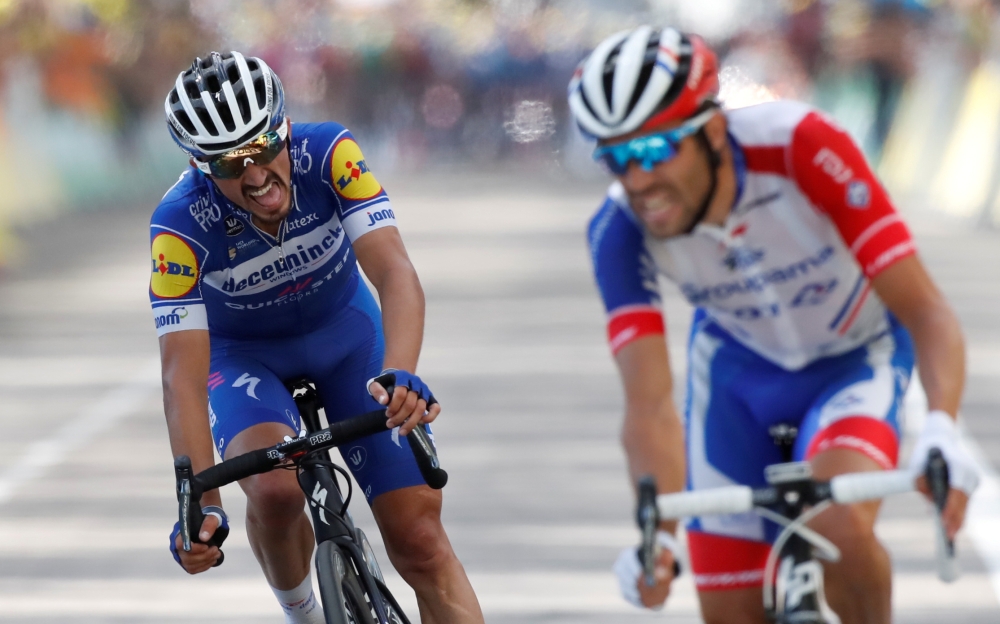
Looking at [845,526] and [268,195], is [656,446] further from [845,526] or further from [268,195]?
[268,195]

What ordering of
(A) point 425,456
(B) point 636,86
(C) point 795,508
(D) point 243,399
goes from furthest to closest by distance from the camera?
1. (D) point 243,399
2. (A) point 425,456
3. (B) point 636,86
4. (C) point 795,508

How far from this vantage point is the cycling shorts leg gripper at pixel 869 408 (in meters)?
4.30


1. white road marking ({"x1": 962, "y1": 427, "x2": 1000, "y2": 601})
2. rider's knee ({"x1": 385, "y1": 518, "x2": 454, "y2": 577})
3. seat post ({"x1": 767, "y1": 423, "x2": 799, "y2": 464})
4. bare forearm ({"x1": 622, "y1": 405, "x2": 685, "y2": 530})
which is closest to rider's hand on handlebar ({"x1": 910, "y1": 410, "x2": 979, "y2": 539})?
bare forearm ({"x1": 622, "y1": 405, "x2": 685, "y2": 530})

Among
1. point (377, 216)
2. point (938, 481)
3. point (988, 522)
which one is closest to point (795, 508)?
point (938, 481)

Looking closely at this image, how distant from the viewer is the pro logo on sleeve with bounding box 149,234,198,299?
4.99m

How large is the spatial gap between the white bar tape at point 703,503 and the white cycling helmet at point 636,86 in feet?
2.88

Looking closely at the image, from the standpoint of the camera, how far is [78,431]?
10586 mm

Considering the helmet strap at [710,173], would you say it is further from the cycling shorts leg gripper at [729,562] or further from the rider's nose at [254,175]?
the rider's nose at [254,175]

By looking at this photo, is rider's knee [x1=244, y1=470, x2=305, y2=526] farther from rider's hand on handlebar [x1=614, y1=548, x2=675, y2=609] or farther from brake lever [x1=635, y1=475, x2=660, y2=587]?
brake lever [x1=635, y1=475, x2=660, y2=587]

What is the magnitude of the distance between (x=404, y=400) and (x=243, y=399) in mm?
1031

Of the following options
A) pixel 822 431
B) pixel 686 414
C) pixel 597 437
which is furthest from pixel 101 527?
pixel 822 431

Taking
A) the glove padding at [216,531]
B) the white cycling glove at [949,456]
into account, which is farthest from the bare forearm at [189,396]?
the white cycling glove at [949,456]

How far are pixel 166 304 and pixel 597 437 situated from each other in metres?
5.19

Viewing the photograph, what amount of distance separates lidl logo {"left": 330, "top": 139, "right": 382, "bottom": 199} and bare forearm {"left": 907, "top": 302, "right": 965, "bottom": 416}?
1.69 m
